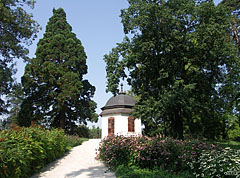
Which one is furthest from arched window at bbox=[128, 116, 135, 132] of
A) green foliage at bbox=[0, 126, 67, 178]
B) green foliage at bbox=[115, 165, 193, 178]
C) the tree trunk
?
green foliage at bbox=[115, 165, 193, 178]

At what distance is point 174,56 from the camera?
14.5 meters

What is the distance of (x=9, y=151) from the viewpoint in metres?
5.91

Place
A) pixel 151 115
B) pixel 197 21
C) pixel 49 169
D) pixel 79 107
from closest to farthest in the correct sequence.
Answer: pixel 49 169, pixel 151 115, pixel 197 21, pixel 79 107

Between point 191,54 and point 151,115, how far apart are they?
5.13m

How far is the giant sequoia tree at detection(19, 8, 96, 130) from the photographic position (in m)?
23.5

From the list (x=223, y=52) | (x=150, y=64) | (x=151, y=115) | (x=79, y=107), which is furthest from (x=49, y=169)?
(x=79, y=107)

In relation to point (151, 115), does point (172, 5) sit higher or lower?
higher

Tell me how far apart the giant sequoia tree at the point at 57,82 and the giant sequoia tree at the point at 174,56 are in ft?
32.8

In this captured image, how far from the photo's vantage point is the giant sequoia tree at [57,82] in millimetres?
23453

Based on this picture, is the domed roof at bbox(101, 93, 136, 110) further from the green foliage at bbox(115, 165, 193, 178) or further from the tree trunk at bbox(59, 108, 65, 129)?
the green foliage at bbox(115, 165, 193, 178)

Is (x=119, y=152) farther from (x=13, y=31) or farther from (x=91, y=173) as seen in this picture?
(x=13, y=31)

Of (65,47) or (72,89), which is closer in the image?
(72,89)

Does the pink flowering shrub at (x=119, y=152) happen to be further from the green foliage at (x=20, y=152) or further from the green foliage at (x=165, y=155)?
the green foliage at (x=20, y=152)

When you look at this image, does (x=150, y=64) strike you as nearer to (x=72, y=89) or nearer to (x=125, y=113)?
(x=125, y=113)
